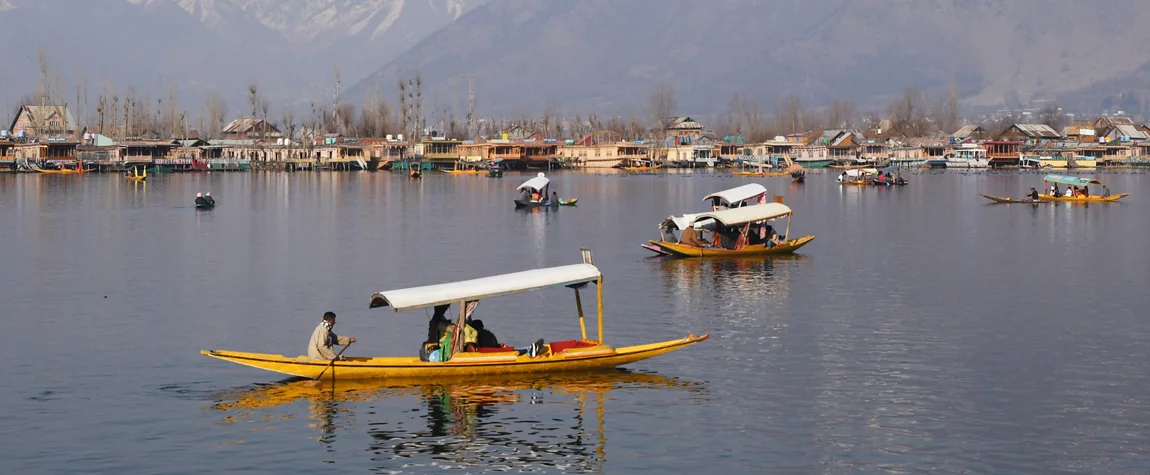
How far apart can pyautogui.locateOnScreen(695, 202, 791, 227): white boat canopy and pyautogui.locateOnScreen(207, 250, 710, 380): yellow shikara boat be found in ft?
79.8

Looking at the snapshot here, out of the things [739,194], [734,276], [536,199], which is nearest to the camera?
[734,276]

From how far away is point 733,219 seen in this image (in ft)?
187

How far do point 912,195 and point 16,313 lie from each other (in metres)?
90.7

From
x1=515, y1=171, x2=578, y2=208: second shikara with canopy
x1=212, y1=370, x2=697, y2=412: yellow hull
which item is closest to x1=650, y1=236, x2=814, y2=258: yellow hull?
x1=212, y1=370, x2=697, y2=412: yellow hull

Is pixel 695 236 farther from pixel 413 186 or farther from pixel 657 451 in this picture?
pixel 413 186

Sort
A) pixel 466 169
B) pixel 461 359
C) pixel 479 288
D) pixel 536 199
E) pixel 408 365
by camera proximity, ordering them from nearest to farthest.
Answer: pixel 408 365 < pixel 461 359 < pixel 479 288 < pixel 536 199 < pixel 466 169

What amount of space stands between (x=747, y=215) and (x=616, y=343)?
2066cm

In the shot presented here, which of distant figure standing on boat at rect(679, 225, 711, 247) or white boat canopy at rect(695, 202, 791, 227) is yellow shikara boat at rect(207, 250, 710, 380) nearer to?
white boat canopy at rect(695, 202, 791, 227)

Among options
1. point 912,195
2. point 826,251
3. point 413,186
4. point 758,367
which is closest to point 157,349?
point 758,367

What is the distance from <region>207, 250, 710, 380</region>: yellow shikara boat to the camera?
3148 centimetres

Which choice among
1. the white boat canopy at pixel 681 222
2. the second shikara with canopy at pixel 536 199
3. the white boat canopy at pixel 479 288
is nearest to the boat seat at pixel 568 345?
the white boat canopy at pixel 479 288

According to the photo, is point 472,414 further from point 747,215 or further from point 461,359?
point 747,215

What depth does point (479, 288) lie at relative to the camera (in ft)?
106

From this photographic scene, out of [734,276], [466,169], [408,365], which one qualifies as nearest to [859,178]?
[466,169]
